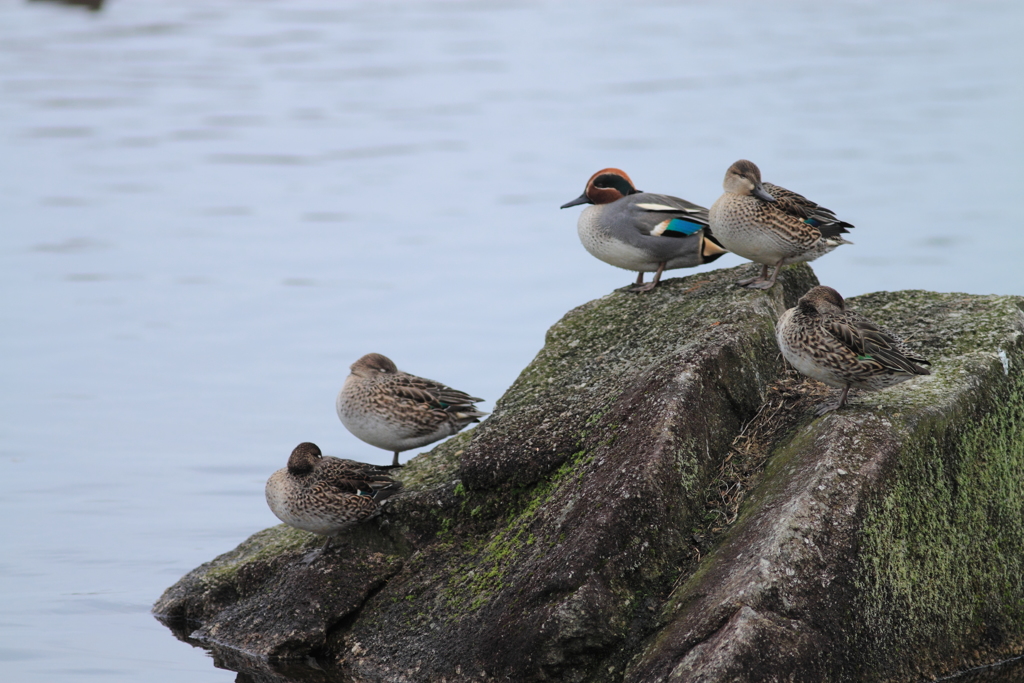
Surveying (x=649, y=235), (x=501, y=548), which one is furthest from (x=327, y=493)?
(x=649, y=235)

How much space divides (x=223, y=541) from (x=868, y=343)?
661cm

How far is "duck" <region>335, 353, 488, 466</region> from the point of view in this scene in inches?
334

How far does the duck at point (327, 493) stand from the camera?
24.9 ft

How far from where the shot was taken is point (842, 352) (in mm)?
6773

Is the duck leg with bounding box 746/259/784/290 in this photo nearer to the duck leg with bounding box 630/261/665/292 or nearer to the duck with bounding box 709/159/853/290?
the duck with bounding box 709/159/853/290

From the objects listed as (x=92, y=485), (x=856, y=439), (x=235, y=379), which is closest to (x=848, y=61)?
(x=235, y=379)

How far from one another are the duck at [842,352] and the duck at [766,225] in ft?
3.42

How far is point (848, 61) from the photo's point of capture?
37.1 m

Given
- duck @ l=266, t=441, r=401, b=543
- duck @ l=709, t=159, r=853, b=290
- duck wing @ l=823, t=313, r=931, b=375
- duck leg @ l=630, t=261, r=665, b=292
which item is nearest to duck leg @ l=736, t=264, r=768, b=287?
duck @ l=709, t=159, r=853, b=290

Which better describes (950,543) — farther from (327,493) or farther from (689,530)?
(327,493)

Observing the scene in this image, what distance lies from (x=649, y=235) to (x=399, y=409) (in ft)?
7.28

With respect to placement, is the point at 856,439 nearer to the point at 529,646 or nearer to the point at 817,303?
the point at 817,303

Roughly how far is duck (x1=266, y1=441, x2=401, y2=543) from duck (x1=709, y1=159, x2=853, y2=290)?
9.40 feet

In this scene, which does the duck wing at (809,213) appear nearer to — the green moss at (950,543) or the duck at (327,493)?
the green moss at (950,543)
